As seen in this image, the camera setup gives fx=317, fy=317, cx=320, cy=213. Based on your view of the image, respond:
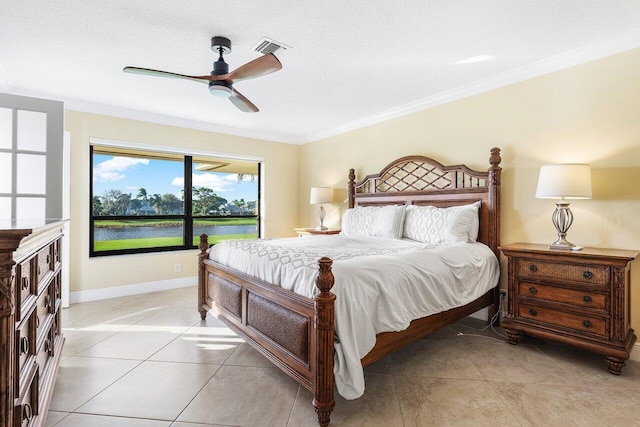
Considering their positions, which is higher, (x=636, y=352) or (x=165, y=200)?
(x=165, y=200)

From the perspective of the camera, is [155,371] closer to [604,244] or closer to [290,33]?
[290,33]

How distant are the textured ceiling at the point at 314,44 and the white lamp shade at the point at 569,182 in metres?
1.02

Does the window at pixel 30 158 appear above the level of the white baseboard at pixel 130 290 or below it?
above

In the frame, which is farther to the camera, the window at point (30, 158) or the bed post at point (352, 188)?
the bed post at point (352, 188)

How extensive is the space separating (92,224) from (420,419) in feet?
14.5

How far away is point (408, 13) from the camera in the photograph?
2.15 metres

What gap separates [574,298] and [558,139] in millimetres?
1390

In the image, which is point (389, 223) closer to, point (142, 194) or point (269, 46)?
point (269, 46)

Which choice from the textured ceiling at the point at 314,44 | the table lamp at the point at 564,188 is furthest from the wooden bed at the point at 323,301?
the textured ceiling at the point at 314,44

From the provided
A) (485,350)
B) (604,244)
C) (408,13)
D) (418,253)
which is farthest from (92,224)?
(604,244)

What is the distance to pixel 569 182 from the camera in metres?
2.42

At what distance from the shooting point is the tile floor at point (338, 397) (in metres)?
1.78

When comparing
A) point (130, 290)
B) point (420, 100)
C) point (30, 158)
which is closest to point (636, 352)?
point (420, 100)

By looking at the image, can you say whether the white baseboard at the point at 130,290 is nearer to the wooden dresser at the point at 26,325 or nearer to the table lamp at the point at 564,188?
the wooden dresser at the point at 26,325
